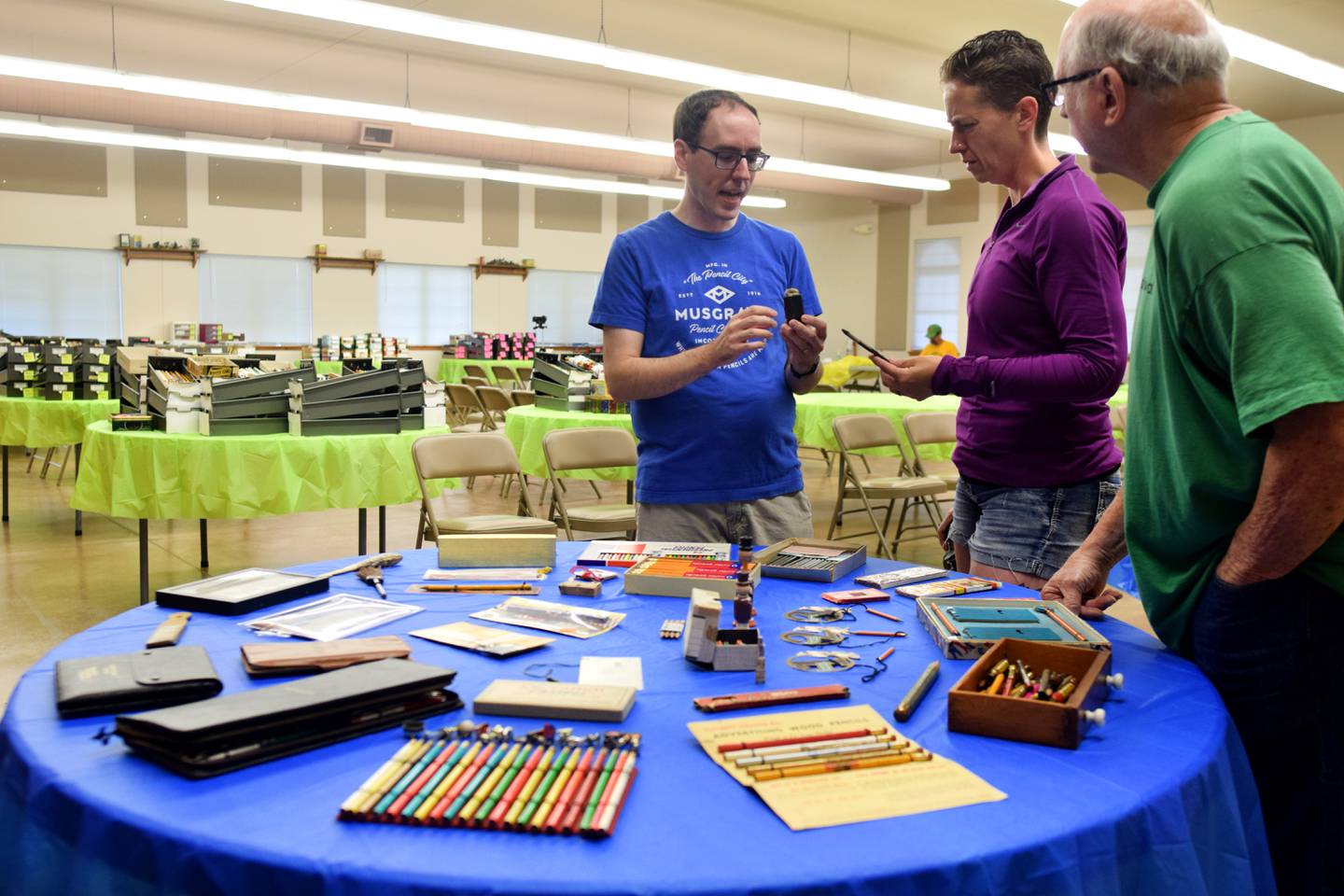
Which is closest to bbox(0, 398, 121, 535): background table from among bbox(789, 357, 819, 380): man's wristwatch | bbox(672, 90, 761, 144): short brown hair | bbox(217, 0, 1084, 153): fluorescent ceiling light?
bbox(217, 0, 1084, 153): fluorescent ceiling light

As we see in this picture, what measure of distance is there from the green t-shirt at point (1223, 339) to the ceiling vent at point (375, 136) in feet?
41.0

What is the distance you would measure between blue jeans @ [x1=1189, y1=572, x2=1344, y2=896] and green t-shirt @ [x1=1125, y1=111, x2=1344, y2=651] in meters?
0.05

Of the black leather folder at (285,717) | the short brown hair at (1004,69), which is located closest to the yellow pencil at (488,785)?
the black leather folder at (285,717)

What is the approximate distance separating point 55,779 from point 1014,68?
1.89 meters

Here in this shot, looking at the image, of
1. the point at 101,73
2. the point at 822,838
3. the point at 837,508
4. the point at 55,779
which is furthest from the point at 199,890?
the point at 101,73

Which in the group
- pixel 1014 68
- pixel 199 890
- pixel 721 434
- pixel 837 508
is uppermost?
pixel 1014 68

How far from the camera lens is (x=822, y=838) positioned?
2.99 feet

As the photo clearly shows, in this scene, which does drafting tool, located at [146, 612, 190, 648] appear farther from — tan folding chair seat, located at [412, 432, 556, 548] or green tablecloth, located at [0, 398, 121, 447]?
green tablecloth, located at [0, 398, 121, 447]

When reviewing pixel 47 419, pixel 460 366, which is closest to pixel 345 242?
pixel 460 366

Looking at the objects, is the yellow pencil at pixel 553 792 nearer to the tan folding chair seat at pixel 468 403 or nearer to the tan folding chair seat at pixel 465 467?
the tan folding chair seat at pixel 465 467

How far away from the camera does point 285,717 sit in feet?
3.56

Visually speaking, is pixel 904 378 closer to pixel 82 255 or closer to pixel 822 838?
pixel 822 838

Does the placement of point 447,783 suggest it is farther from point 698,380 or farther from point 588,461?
point 588,461

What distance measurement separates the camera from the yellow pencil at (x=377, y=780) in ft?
3.12
